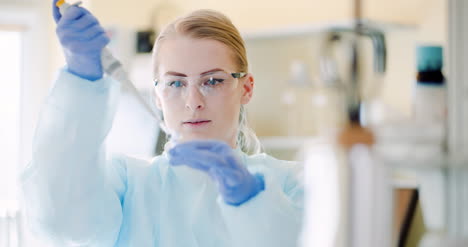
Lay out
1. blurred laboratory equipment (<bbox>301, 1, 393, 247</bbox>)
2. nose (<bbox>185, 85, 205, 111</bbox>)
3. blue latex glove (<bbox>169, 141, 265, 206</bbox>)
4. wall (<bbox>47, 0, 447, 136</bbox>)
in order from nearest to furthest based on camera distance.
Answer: blurred laboratory equipment (<bbox>301, 1, 393, 247</bbox>) → blue latex glove (<bbox>169, 141, 265, 206</bbox>) → nose (<bbox>185, 85, 205, 111</bbox>) → wall (<bbox>47, 0, 447, 136</bbox>)

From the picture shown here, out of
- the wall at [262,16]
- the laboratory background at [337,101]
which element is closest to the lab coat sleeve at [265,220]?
the laboratory background at [337,101]

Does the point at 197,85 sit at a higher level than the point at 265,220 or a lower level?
higher

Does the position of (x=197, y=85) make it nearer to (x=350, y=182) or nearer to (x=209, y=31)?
(x=209, y=31)

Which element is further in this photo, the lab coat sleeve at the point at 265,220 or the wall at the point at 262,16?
the wall at the point at 262,16

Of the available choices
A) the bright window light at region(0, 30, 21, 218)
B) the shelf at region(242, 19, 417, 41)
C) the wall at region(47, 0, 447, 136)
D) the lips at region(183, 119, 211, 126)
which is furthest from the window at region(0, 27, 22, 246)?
the lips at region(183, 119, 211, 126)

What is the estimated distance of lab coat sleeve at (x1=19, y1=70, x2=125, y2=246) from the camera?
921 millimetres

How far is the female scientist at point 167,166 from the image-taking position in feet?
2.90

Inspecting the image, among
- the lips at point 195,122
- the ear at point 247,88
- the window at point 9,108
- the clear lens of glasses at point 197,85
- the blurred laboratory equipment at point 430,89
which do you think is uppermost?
the blurred laboratory equipment at point 430,89

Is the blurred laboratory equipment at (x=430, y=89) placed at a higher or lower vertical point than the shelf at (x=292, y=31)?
higher

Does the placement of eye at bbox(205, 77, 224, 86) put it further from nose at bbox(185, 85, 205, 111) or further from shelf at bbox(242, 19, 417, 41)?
shelf at bbox(242, 19, 417, 41)

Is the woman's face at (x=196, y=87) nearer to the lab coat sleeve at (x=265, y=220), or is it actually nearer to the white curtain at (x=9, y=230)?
the lab coat sleeve at (x=265, y=220)

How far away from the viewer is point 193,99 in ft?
3.55

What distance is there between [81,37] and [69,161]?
18cm

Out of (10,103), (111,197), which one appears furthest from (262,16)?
(111,197)
